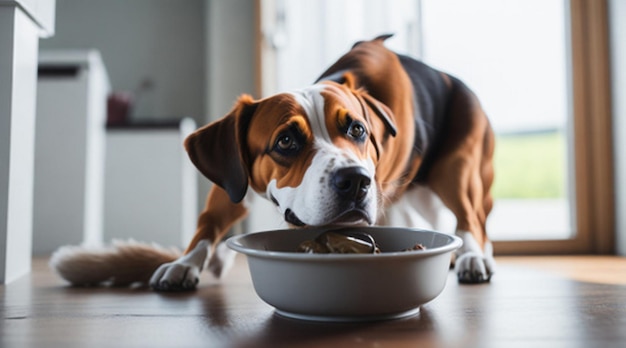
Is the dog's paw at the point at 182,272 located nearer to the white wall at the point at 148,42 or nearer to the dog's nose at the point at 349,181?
the dog's nose at the point at 349,181

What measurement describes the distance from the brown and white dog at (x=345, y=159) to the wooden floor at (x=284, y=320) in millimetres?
Result: 83

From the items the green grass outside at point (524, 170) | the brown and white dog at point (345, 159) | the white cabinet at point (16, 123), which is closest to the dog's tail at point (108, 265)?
the brown and white dog at point (345, 159)

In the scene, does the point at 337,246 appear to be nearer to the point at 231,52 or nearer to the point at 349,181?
the point at 349,181

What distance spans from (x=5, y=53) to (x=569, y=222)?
1.90 m

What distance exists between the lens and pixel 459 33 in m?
2.33

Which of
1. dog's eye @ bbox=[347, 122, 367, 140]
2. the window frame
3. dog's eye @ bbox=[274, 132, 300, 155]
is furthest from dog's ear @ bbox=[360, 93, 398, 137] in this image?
the window frame

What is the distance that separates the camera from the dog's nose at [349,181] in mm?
887

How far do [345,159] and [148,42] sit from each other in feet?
9.11

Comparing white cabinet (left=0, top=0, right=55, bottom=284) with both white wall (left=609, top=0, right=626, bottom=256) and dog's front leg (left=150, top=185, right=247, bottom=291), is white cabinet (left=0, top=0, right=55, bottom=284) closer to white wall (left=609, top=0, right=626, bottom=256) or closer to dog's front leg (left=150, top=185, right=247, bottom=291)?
dog's front leg (left=150, top=185, right=247, bottom=291)

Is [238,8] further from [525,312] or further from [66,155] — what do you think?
[525,312]

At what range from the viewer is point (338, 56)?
2326mm

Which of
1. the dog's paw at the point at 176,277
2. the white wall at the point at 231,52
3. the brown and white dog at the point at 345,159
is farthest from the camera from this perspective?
the white wall at the point at 231,52

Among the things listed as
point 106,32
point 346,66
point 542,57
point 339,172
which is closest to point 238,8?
point 106,32

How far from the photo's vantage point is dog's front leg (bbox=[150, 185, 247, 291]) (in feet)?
3.66
